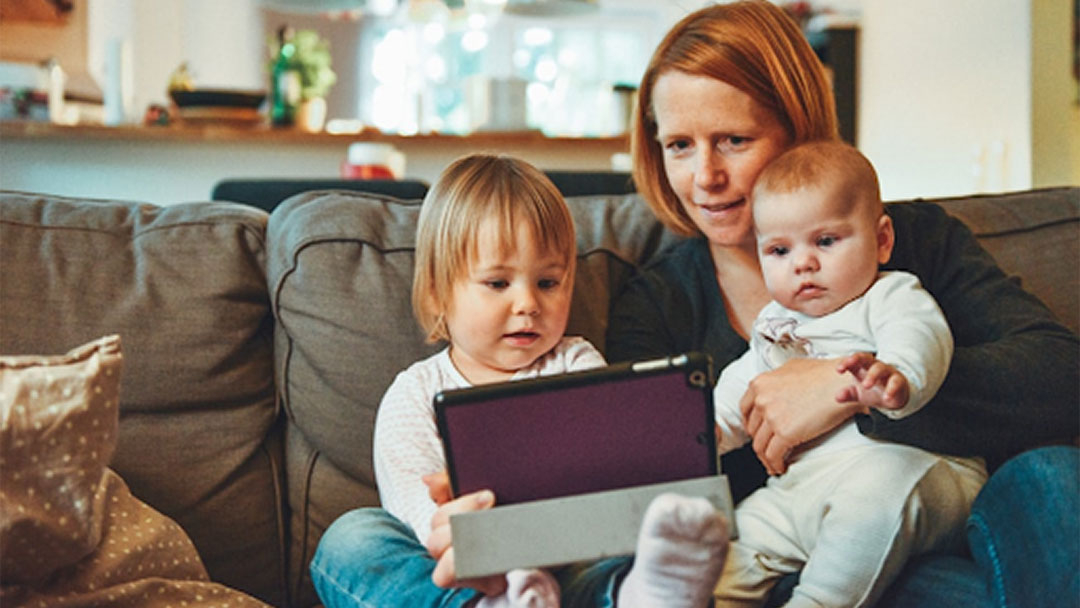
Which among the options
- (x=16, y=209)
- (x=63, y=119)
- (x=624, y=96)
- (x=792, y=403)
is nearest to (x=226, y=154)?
(x=63, y=119)

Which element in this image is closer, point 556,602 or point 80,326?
point 556,602

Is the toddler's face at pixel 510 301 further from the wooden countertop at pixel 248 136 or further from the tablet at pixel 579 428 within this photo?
the wooden countertop at pixel 248 136

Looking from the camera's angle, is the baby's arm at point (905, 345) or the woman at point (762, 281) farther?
the woman at point (762, 281)

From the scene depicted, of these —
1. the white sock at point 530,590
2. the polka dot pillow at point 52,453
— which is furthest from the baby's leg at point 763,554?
the polka dot pillow at point 52,453

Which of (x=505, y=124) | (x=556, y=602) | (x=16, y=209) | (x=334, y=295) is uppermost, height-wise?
(x=505, y=124)

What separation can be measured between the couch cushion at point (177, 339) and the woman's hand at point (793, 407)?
715mm

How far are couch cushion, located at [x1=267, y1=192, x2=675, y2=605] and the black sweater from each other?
97 millimetres

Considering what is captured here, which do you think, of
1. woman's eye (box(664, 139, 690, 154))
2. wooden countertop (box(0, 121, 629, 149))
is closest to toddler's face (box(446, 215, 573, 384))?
woman's eye (box(664, 139, 690, 154))

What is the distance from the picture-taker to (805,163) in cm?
133

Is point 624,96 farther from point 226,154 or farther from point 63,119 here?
point 63,119

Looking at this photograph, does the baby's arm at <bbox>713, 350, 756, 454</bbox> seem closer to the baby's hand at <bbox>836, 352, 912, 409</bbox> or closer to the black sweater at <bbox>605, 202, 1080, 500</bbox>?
the black sweater at <bbox>605, 202, 1080, 500</bbox>

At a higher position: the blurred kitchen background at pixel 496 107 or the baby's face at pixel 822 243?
the blurred kitchen background at pixel 496 107

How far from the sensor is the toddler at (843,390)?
117cm

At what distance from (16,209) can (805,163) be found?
1104mm
